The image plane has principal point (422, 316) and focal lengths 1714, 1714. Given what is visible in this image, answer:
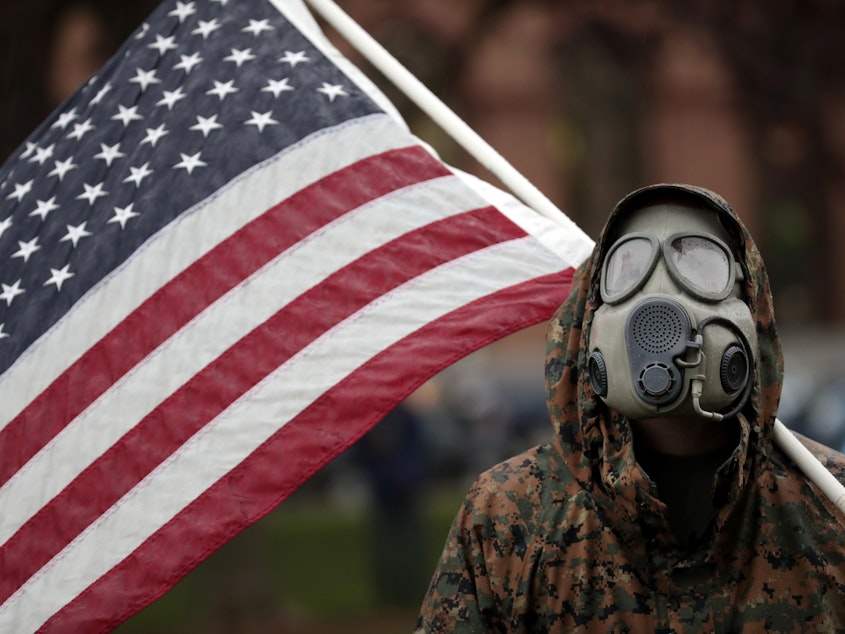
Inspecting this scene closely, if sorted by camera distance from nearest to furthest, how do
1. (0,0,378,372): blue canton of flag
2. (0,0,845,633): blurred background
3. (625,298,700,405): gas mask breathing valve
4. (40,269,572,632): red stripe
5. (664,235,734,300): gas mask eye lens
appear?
1. (625,298,700,405): gas mask breathing valve
2. (664,235,734,300): gas mask eye lens
3. (40,269,572,632): red stripe
4. (0,0,378,372): blue canton of flag
5. (0,0,845,633): blurred background

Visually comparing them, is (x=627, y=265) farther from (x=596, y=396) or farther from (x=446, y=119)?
(x=446, y=119)

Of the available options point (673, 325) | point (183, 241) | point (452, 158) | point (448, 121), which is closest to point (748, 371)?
point (673, 325)

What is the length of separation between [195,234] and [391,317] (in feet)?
2.33

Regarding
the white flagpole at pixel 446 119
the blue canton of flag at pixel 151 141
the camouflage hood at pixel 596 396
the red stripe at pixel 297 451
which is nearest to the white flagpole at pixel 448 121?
the white flagpole at pixel 446 119

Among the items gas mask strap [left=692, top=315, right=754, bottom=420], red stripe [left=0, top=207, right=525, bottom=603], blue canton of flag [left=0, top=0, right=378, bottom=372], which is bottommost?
gas mask strap [left=692, top=315, right=754, bottom=420]

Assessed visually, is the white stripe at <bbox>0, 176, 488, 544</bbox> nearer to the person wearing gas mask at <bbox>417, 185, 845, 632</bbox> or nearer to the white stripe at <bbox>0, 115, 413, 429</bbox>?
the white stripe at <bbox>0, 115, 413, 429</bbox>

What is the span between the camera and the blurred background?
13422mm

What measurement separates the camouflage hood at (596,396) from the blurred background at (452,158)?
8.53 m

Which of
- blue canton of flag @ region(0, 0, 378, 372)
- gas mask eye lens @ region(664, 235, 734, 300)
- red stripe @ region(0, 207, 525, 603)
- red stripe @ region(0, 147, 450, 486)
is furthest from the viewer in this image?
blue canton of flag @ region(0, 0, 378, 372)

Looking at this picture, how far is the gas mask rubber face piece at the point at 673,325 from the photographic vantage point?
4.14 m

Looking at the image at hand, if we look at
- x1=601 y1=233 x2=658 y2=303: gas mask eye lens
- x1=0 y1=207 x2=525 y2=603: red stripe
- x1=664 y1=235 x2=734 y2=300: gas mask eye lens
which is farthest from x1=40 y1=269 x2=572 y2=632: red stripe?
x1=664 y1=235 x2=734 y2=300: gas mask eye lens

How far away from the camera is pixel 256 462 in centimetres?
525

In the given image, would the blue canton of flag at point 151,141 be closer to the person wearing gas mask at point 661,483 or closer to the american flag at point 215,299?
the american flag at point 215,299

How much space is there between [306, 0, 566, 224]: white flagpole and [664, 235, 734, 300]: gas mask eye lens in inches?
38.9
